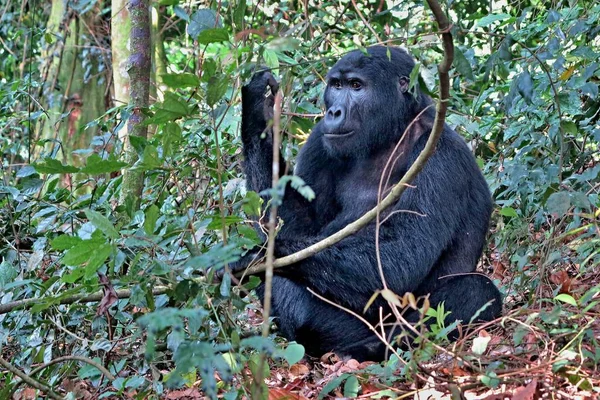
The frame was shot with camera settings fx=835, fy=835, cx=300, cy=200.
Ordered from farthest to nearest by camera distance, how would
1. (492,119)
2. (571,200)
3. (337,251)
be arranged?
(492,119)
(337,251)
(571,200)

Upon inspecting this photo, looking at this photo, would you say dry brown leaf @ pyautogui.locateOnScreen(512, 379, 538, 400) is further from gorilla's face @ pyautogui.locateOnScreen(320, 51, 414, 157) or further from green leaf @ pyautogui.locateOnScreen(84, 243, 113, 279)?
gorilla's face @ pyautogui.locateOnScreen(320, 51, 414, 157)

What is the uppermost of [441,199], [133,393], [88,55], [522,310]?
[88,55]

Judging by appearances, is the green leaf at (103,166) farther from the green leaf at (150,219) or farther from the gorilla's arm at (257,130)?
the gorilla's arm at (257,130)

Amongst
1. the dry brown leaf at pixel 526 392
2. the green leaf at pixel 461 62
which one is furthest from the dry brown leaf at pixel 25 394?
the green leaf at pixel 461 62

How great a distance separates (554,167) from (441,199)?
25.2 inches

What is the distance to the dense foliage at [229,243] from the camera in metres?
2.96

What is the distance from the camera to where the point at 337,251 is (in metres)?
4.23

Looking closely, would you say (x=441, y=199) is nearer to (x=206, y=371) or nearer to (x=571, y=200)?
(x=571, y=200)

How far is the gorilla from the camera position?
4.24m

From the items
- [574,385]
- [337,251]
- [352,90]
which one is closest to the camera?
[574,385]

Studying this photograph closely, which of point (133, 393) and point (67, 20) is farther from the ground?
point (67, 20)

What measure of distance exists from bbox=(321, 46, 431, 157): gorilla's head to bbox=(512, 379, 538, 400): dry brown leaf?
2.14 meters

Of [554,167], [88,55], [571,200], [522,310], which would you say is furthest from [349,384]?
[88,55]

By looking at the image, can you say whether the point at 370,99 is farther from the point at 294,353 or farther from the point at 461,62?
the point at 294,353
